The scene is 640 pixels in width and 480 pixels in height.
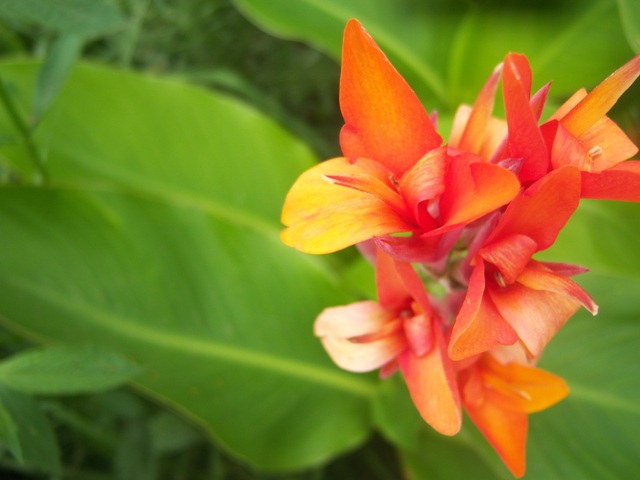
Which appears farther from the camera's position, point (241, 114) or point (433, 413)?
point (241, 114)

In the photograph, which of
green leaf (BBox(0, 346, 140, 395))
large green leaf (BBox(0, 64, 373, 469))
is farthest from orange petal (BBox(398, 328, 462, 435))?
large green leaf (BBox(0, 64, 373, 469))

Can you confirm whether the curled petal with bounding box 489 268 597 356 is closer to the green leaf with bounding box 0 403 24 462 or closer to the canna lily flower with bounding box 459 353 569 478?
the canna lily flower with bounding box 459 353 569 478

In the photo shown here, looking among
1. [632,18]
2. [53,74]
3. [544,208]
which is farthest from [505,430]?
[53,74]

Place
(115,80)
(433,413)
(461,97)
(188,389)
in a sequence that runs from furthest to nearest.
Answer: (461,97), (115,80), (188,389), (433,413)

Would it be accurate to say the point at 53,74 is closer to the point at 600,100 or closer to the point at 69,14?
the point at 69,14

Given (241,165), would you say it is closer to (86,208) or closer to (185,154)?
(185,154)

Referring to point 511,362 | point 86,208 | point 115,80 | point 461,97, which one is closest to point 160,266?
point 86,208

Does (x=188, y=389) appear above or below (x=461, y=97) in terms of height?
below
